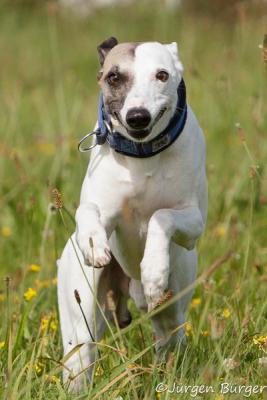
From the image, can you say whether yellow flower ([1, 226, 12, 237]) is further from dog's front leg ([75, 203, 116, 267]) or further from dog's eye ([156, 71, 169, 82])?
dog's eye ([156, 71, 169, 82])

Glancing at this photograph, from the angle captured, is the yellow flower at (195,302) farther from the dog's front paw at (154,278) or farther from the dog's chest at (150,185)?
the dog's front paw at (154,278)

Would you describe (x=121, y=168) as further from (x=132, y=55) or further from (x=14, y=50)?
(x=14, y=50)

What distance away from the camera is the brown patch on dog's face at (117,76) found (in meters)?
3.28

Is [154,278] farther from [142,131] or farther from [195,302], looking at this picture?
[195,302]

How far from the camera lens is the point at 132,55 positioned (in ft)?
10.8

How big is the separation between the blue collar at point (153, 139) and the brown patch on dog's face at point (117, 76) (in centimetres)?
10

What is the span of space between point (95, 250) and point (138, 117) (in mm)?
473

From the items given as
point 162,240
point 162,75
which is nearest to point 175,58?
point 162,75

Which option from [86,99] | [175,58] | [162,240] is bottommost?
[162,240]

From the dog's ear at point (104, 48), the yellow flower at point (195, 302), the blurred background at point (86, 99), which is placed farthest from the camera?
the blurred background at point (86, 99)

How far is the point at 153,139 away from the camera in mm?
3420

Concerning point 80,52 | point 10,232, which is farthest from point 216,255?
point 80,52

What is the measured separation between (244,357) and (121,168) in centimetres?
84

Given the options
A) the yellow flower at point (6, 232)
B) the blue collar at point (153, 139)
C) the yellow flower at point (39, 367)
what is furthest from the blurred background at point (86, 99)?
the yellow flower at point (39, 367)
